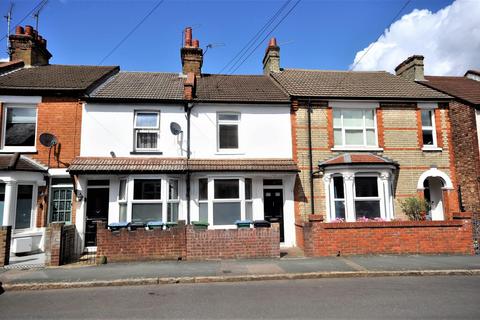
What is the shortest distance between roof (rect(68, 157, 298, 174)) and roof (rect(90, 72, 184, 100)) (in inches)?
95.5

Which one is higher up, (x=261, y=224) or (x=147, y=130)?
(x=147, y=130)

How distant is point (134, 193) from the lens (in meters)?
11.7

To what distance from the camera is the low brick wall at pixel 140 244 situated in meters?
9.82

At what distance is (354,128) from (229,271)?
8256 millimetres

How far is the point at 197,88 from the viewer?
1438cm

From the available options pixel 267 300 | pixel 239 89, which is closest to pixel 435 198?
pixel 239 89

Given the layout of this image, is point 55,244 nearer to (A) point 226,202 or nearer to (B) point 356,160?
(A) point 226,202

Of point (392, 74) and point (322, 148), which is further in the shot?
point (392, 74)

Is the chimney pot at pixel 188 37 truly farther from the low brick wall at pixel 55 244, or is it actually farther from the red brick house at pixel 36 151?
the low brick wall at pixel 55 244

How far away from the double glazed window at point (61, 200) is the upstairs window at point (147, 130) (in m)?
2.80

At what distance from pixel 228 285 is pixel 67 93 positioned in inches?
371

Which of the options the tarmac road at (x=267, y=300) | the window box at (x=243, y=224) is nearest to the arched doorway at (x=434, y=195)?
the tarmac road at (x=267, y=300)

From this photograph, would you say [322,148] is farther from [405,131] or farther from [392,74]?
[392,74]

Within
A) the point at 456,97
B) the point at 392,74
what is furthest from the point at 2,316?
the point at 392,74
